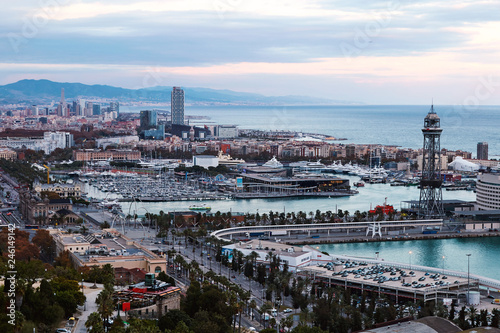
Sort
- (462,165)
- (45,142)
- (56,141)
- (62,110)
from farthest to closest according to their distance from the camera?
(62,110), (56,141), (45,142), (462,165)

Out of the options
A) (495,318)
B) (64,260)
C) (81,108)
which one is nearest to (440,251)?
(495,318)

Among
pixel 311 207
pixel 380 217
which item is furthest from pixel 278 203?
pixel 380 217

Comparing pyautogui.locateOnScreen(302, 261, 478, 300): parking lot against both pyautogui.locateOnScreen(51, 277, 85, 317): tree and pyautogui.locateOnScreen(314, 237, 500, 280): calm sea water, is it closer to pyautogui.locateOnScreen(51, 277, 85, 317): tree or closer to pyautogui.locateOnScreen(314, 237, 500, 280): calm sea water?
pyautogui.locateOnScreen(314, 237, 500, 280): calm sea water

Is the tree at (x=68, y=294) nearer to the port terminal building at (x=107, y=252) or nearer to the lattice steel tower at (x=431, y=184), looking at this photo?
the port terminal building at (x=107, y=252)

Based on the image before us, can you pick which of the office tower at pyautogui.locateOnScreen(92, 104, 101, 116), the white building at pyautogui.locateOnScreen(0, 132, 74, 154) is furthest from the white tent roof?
the office tower at pyautogui.locateOnScreen(92, 104, 101, 116)

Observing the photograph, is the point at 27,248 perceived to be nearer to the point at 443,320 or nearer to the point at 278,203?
the point at 443,320

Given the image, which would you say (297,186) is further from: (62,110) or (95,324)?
(62,110)
